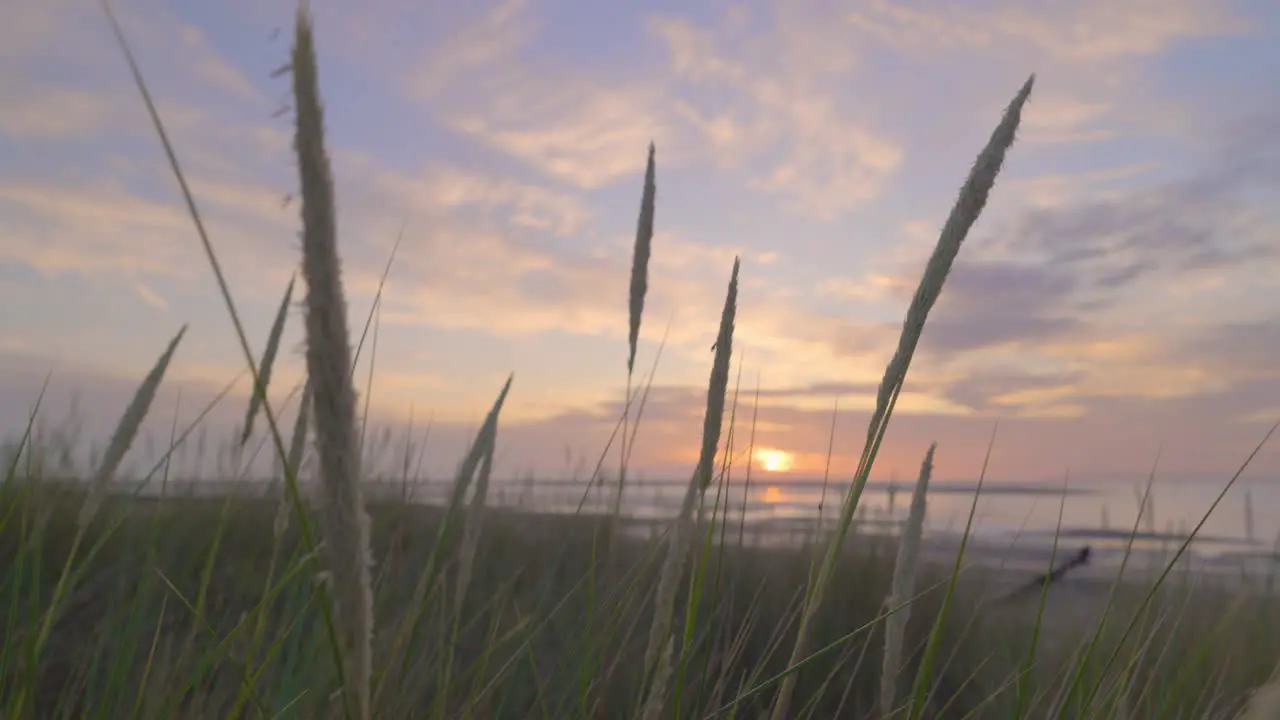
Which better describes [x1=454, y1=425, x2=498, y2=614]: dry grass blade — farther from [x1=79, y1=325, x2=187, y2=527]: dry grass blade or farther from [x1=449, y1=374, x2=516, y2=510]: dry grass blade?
[x1=79, y1=325, x2=187, y2=527]: dry grass blade

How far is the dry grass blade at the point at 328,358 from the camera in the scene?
650 millimetres

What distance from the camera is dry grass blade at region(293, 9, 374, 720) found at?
650 millimetres

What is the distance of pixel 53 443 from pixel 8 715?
4.39 m

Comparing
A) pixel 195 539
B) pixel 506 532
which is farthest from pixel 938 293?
pixel 506 532

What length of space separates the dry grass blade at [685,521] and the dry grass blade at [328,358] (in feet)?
3.13

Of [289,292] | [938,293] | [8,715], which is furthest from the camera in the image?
[289,292]

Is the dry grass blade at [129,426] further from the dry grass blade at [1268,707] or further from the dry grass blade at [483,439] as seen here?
the dry grass blade at [1268,707]

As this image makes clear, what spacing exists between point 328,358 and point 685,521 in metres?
1.14

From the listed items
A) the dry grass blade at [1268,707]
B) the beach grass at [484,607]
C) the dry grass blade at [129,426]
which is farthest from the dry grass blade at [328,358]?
the dry grass blade at [129,426]

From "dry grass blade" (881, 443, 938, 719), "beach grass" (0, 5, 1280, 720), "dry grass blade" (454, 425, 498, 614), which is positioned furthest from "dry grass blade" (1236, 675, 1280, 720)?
"dry grass blade" (454, 425, 498, 614)

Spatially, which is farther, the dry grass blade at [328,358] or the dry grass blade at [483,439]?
the dry grass blade at [483,439]

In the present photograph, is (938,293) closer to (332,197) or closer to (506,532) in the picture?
(332,197)

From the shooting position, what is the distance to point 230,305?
0.84m

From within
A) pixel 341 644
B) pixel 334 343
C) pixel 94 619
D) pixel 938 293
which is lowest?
pixel 94 619
